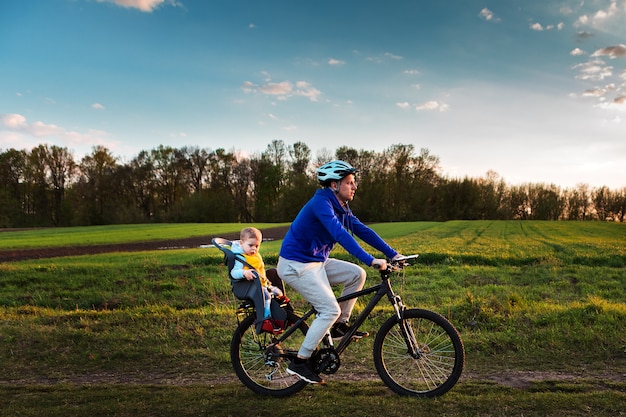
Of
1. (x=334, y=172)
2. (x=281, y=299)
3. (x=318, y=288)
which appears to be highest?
(x=334, y=172)

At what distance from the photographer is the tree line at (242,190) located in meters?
63.3

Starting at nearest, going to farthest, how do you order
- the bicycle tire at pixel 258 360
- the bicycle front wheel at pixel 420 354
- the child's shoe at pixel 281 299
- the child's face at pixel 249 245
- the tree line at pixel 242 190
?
the bicycle front wheel at pixel 420 354 < the child's face at pixel 249 245 < the child's shoe at pixel 281 299 < the bicycle tire at pixel 258 360 < the tree line at pixel 242 190

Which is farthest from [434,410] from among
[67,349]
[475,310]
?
[67,349]

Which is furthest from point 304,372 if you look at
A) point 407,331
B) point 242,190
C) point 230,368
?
point 242,190

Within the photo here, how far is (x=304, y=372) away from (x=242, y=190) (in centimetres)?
6683

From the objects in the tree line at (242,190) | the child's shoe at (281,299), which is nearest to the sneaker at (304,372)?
the child's shoe at (281,299)

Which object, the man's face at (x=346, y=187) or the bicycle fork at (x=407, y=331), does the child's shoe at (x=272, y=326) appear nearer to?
the bicycle fork at (x=407, y=331)

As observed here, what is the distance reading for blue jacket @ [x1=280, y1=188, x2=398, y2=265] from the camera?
4211mm

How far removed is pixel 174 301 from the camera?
1098 centimetres

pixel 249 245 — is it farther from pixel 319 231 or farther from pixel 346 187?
pixel 346 187

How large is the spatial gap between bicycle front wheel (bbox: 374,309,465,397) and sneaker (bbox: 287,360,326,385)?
66 cm

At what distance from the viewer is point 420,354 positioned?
4.42 meters

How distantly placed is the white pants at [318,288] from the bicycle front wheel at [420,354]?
550 mm

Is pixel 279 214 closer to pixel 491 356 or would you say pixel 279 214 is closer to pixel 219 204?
pixel 219 204
